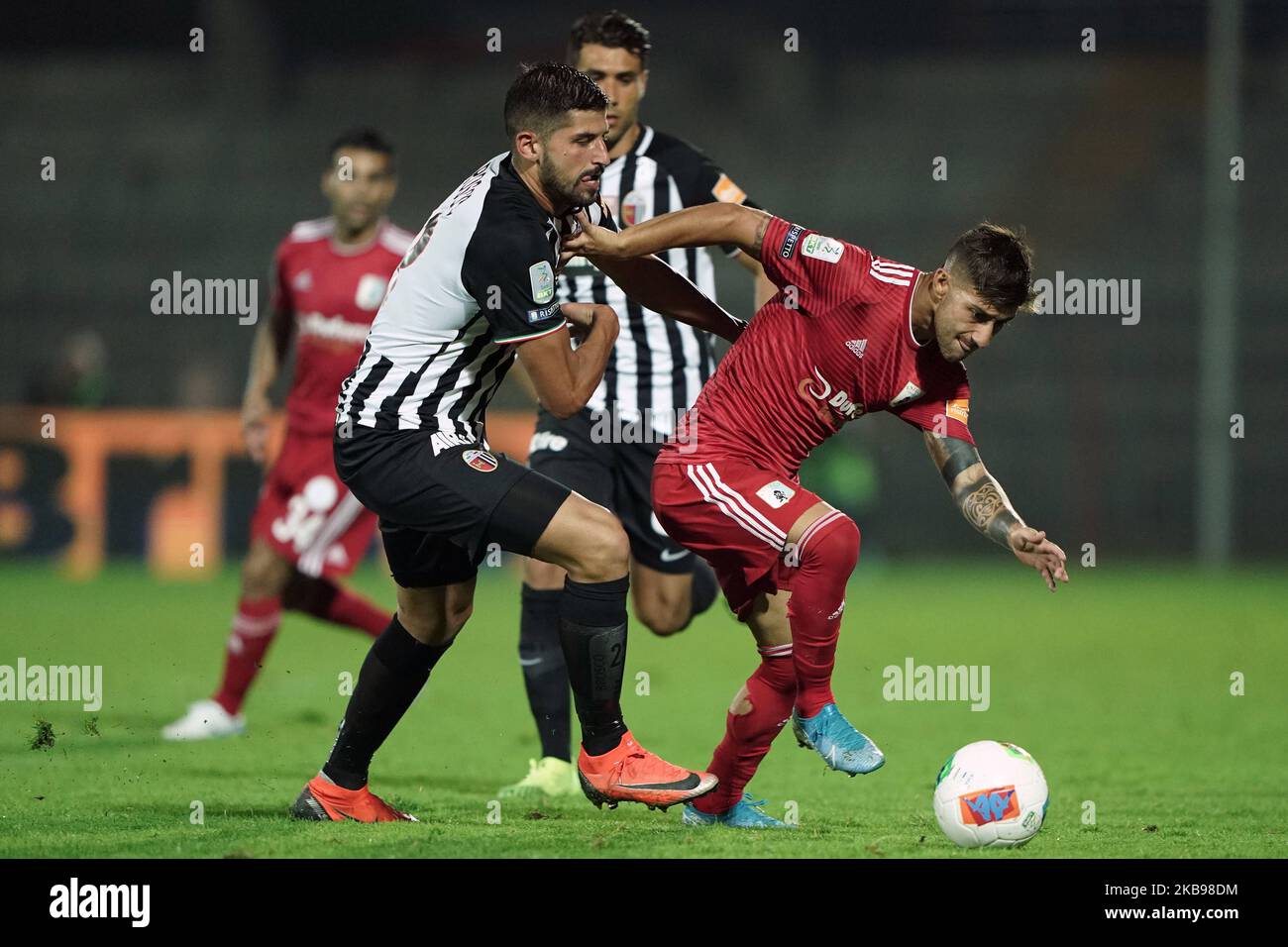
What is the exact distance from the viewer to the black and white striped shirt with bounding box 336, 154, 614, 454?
4.67 metres

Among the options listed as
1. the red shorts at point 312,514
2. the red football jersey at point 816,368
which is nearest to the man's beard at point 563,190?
the red football jersey at point 816,368

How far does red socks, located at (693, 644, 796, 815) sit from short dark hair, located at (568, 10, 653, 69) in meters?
2.41

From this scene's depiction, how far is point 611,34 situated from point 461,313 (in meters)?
1.96

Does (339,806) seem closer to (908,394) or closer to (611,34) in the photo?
(908,394)

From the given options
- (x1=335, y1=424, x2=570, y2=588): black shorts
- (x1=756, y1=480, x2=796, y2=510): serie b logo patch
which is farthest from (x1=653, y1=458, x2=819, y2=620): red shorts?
(x1=335, y1=424, x2=570, y2=588): black shorts

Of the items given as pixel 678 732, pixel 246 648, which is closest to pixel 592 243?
pixel 678 732

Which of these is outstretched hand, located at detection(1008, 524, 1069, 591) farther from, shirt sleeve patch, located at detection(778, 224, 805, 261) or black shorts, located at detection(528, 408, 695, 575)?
black shorts, located at detection(528, 408, 695, 575)

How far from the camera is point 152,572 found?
52.3ft

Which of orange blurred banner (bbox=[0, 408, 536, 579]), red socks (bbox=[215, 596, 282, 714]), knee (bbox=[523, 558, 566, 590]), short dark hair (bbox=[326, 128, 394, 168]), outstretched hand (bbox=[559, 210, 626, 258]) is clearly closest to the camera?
outstretched hand (bbox=[559, 210, 626, 258])

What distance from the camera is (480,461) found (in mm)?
4820

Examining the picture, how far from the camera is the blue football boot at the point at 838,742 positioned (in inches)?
187

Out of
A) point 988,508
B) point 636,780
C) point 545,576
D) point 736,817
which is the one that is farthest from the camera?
point 545,576

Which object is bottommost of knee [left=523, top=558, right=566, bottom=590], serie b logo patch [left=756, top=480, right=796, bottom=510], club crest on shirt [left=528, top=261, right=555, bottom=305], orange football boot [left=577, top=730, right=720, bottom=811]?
orange football boot [left=577, top=730, right=720, bottom=811]

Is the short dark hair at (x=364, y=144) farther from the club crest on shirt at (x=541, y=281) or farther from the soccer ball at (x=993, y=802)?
the soccer ball at (x=993, y=802)
